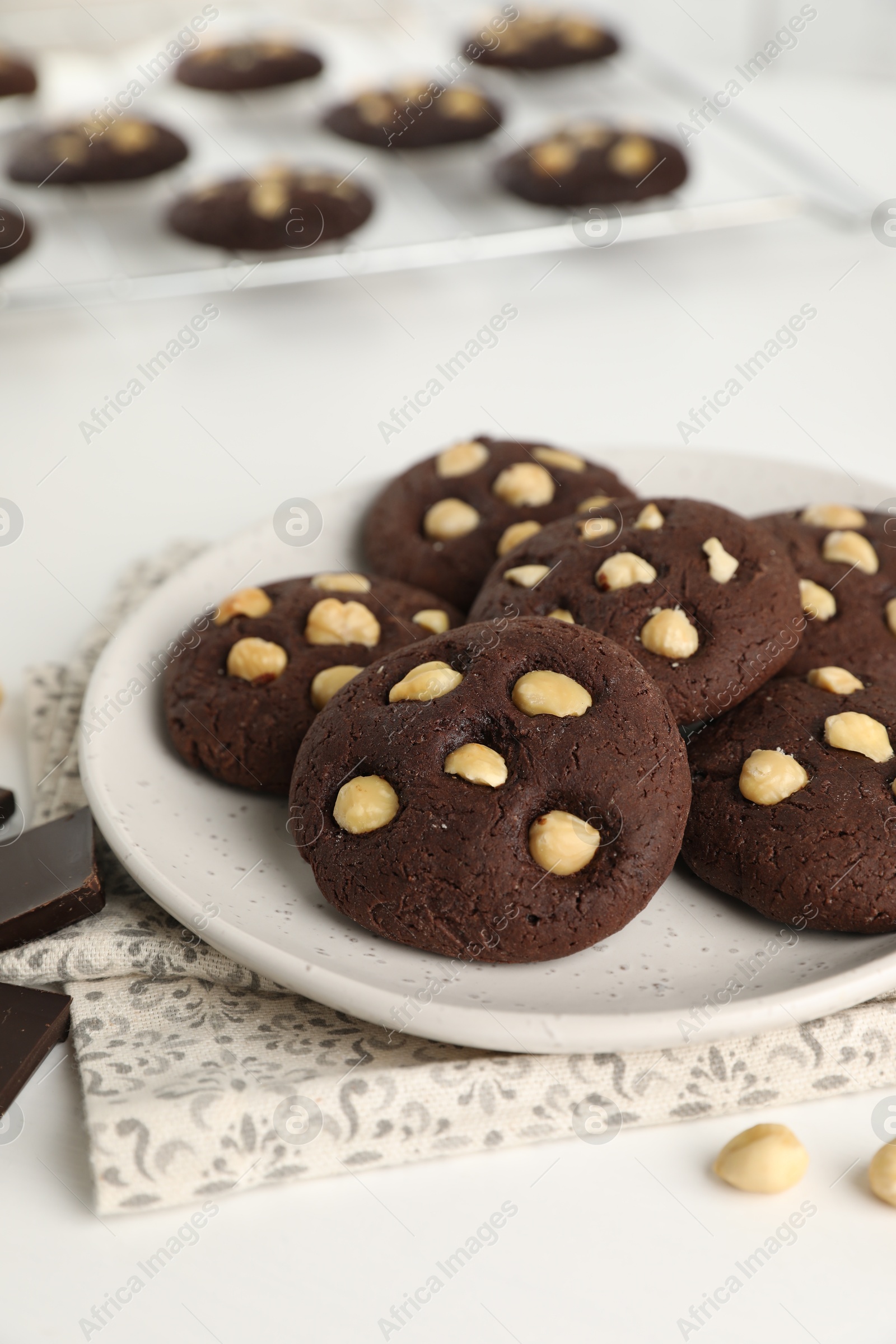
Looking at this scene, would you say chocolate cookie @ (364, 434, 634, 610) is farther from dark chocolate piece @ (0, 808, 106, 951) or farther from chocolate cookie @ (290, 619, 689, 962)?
dark chocolate piece @ (0, 808, 106, 951)

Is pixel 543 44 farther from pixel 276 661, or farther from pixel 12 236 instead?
pixel 276 661

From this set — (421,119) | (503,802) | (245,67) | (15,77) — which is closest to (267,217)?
(421,119)

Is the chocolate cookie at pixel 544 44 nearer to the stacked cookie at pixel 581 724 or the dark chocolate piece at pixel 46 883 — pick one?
the stacked cookie at pixel 581 724

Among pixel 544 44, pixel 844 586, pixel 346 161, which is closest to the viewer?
pixel 844 586

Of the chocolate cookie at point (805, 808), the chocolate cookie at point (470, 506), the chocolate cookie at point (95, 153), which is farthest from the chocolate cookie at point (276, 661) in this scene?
the chocolate cookie at point (95, 153)

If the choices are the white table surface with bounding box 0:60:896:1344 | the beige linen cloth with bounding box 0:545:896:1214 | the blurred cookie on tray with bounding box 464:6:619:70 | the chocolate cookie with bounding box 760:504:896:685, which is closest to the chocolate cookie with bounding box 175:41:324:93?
the blurred cookie on tray with bounding box 464:6:619:70

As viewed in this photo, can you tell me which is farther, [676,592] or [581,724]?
[676,592]
